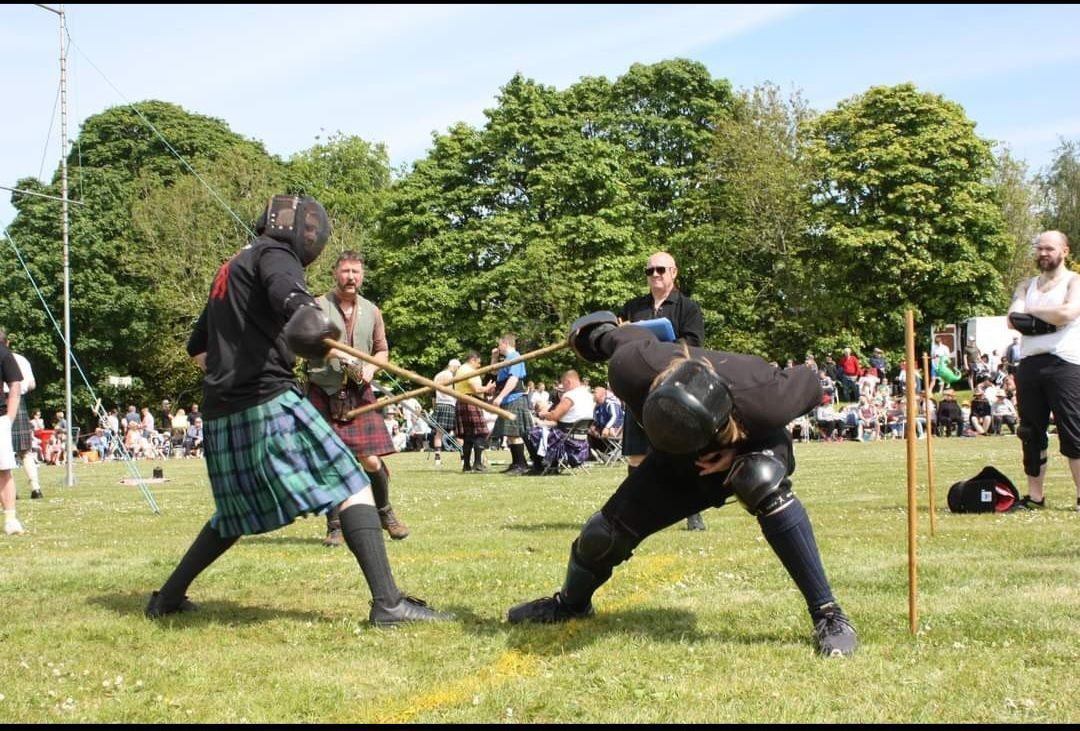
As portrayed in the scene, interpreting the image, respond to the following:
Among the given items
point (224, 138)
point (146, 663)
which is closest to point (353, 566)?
point (146, 663)

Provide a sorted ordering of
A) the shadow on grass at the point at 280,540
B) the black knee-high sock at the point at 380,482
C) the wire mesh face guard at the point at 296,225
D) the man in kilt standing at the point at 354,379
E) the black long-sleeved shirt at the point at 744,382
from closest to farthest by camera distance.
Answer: the black long-sleeved shirt at the point at 744,382
the wire mesh face guard at the point at 296,225
the man in kilt standing at the point at 354,379
the black knee-high sock at the point at 380,482
the shadow on grass at the point at 280,540

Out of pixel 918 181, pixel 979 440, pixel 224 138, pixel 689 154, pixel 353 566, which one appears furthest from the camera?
pixel 224 138

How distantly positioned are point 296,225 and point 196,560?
1782mm

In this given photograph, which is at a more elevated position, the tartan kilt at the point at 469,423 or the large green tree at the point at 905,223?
the large green tree at the point at 905,223

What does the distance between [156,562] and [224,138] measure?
48235 mm

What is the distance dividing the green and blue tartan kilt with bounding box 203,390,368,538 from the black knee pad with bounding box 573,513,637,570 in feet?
3.72

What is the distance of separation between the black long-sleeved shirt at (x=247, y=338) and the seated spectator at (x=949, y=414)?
24275mm

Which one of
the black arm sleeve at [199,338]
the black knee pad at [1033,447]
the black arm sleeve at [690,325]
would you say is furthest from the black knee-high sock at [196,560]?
the black knee pad at [1033,447]

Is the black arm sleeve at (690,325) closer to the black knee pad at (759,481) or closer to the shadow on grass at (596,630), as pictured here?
the shadow on grass at (596,630)

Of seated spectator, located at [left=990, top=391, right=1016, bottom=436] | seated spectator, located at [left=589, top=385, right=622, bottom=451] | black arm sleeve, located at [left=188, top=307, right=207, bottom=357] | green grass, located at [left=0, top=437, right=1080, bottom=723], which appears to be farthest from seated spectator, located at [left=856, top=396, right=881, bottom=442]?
black arm sleeve, located at [left=188, top=307, right=207, bottom=357]

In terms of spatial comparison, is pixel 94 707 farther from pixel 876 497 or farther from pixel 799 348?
pixel 799 348

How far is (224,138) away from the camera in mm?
52438

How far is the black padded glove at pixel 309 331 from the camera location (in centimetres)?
465

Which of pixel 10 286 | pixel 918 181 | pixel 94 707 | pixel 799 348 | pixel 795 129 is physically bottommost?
pixel 94 707
